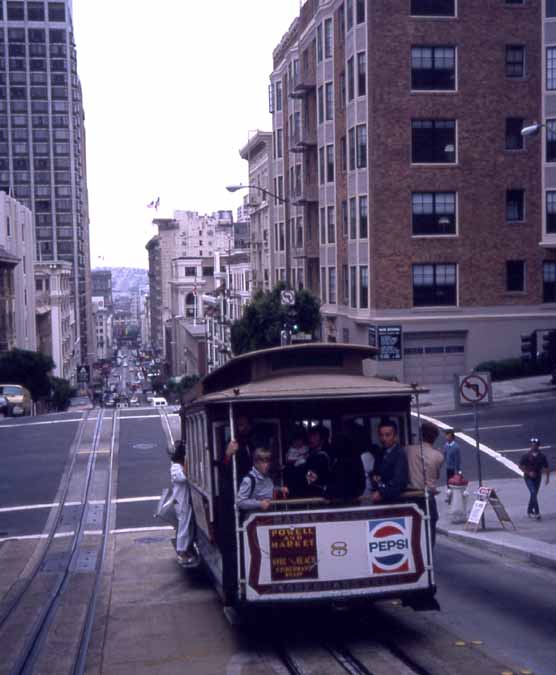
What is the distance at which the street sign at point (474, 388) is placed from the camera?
62.5ft

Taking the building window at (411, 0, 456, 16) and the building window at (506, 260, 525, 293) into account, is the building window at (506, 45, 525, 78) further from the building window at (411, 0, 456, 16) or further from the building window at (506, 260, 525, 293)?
the building window at (506, 260, 525, 293)

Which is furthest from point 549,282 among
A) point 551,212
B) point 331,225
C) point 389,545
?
point 389,545

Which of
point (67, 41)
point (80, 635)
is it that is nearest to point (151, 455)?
point (80, 635)

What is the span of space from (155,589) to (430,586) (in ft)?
15.7

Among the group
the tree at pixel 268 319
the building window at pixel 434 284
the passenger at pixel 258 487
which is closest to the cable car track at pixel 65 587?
the passenger at pixel 258 487

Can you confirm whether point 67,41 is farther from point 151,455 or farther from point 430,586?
point 430,586

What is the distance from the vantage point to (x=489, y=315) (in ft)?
140

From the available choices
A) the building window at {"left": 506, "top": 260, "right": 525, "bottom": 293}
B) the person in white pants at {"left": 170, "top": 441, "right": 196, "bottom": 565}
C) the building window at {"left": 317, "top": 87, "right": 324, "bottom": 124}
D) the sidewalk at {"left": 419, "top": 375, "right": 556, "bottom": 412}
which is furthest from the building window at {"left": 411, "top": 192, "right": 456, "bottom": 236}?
the person in white pants at {"left": 170, "top": 441, "right": 196, "bottom": 565}

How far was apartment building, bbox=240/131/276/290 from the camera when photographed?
222ft

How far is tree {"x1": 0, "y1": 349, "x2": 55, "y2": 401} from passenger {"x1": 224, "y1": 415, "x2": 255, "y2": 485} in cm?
5524

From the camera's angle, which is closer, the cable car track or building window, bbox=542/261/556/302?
the cable car track

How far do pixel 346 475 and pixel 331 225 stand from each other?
130 ft

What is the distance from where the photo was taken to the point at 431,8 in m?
41.1

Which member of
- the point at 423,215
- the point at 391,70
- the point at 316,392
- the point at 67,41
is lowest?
the point at 316,392
